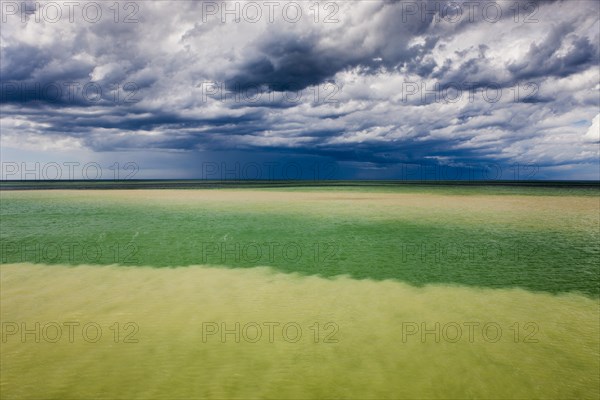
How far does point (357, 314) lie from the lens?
32.1 ft

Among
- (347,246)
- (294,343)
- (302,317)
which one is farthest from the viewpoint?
(347,246)

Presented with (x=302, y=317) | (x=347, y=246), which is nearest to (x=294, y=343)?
(x=302, y=317)

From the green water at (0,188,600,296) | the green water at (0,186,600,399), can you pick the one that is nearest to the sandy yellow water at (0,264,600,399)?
the green water at (0,186,600,399)

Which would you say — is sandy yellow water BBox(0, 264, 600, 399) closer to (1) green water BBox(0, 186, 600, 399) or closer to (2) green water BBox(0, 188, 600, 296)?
(1) green water BBox(0, 186, 600, 399)

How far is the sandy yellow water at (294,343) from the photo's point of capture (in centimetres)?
640

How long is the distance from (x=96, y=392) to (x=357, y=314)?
6072 mm

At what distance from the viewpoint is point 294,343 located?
8.11m

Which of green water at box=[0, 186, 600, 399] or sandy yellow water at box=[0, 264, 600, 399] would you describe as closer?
sandy yellow water at box=[0, 264, 600, 399]

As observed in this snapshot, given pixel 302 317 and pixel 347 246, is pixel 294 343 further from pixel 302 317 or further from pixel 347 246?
pixel 347 246

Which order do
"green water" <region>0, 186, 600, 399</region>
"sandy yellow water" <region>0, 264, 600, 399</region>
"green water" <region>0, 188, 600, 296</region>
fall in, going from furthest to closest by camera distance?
"green water" <region>0, 188, 600, 296</region> < "green water" <region>0, 186, 600, 399</region> < "sandy yellow water" <region>0, 264, 600, 399</region>

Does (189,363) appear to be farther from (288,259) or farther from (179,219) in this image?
(179,219)

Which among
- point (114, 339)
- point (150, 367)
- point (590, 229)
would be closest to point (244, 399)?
point (150, 367)

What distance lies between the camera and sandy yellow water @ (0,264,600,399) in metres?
6.40

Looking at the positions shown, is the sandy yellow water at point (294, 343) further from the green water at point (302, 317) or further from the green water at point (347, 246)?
the green water at point (347, 246)
